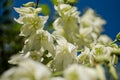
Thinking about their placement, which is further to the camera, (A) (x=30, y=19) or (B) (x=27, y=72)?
(A) (x=30, y=19)

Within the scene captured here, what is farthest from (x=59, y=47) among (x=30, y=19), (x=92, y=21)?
(x=92, y=21)

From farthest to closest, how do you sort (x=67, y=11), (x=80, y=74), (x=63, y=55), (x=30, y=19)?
(x=67, y=11) → (x=30, y=19) → (x=63, y=55) → (x=80, y=74)

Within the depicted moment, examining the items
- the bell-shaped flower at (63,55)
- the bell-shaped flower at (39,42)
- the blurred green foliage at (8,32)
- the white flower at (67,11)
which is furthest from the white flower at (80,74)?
the blurred green foliage at (8,32)

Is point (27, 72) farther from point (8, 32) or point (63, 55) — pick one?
point (8, 32)

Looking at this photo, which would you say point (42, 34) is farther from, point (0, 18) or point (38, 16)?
point (0, 18)

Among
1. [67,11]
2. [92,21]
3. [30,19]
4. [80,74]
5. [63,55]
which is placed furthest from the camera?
[92,21]

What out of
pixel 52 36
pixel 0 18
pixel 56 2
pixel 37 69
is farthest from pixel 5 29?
pixel 37 69

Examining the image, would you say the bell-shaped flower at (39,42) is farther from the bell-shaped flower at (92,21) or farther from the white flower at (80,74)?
the bell-shaped flower at (92,21)

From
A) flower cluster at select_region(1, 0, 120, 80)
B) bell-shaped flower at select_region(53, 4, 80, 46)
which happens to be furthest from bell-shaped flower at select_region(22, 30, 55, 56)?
bell-shaped flower at select_region(53, 4, 80, 46)
